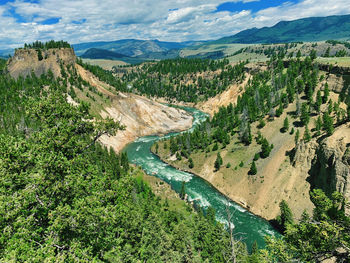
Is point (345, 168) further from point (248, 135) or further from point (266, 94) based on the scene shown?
point (266, 94)

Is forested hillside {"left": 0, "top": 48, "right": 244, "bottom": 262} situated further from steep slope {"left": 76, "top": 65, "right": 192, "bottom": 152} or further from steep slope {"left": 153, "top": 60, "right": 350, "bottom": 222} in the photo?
steep slope {"left": 76, "top": 65, "right": 192, "bottom": 152}

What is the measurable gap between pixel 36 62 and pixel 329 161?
15092cm

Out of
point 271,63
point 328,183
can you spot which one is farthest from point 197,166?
point 271,63

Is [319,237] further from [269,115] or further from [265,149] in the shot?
[269,115]

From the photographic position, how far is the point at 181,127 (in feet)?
432

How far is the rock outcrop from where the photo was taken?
49.3m

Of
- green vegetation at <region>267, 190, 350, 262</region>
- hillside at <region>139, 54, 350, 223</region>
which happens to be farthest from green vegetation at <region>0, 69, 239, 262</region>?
hillside at <region>139, 54, 350, 223</region>

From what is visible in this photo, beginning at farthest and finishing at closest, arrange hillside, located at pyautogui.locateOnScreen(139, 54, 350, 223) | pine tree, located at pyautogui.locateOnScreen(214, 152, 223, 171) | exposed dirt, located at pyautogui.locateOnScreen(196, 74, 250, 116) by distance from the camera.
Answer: exposed dirt, located at pyautogui.locateOnScreen(196, 74, 250, 116) < pine tree, located at pyautogui.locateOnScreen(214, 152, 223, 171) < hillside, located at pyautogui.locateOnScreen(139, 54, 350, 223)

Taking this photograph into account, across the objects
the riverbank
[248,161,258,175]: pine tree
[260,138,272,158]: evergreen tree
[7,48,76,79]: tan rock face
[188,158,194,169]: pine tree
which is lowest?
the riverbank

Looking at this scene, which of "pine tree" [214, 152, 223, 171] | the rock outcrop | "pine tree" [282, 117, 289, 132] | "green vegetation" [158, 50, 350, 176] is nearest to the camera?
the rock outcrop

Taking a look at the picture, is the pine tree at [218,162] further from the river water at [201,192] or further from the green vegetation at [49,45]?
the green vegetation at [49,45]

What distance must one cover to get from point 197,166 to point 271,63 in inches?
4258

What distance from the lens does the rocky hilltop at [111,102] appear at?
122 meters

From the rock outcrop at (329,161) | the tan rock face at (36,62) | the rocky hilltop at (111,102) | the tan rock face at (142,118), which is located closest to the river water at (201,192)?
the tan rock face at (142,118)
